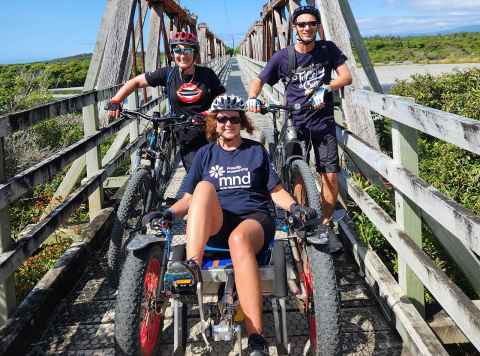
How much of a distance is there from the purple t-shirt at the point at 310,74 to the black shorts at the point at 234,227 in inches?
53.7

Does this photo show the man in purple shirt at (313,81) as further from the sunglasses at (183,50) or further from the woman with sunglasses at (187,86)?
the sunglasses at (183,50)

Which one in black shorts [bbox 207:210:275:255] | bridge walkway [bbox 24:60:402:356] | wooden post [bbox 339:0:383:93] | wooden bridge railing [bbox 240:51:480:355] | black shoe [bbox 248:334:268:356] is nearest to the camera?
wooden bridge railing [bbox 240:51:480:355]

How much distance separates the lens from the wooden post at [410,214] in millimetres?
3062

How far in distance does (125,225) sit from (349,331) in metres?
1.57

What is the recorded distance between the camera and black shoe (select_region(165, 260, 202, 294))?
2584 millimetres

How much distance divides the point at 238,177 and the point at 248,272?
29.7 inches

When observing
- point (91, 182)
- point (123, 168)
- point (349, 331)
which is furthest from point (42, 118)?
point (123, 168)

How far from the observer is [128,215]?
12.3 feet

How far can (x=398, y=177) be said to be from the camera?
307 centimetres

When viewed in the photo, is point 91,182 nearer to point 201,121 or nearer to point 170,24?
point 201,121

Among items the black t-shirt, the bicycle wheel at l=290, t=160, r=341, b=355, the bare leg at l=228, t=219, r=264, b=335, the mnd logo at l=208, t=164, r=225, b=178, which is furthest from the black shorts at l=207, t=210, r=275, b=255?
the black t-shirt

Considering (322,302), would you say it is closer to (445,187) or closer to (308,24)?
(308,24)

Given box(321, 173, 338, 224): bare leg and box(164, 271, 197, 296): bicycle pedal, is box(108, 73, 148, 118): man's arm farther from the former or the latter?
box(164, 271, 197, 296): bicycle pedal

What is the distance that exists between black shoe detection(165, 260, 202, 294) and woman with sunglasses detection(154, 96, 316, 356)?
4.0 inches
